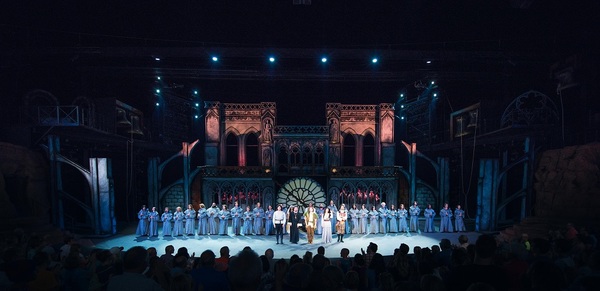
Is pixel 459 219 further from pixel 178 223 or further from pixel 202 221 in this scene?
pixel 178 223

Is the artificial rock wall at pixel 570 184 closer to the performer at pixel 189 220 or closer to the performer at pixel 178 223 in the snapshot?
the performer at pixel 189 220

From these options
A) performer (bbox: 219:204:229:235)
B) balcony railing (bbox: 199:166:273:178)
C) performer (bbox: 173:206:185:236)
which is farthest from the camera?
balcony railing (bbox: 199:166:273:178)

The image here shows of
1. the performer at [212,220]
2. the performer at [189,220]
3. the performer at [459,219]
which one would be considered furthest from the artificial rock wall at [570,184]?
the performer at [189,220]

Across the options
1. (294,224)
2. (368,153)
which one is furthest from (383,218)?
(368,153)

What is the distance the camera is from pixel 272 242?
12711 millimetres

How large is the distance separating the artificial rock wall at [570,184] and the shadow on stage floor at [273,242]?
3.16 meters

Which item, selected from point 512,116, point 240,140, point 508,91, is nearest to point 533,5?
point 512,116

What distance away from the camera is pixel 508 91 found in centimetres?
1456

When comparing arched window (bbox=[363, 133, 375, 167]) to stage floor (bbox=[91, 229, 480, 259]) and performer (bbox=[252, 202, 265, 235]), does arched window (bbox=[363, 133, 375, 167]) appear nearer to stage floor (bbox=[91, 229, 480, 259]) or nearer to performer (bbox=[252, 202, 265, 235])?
stage floor (bbox=[91, 229, 480, 259])

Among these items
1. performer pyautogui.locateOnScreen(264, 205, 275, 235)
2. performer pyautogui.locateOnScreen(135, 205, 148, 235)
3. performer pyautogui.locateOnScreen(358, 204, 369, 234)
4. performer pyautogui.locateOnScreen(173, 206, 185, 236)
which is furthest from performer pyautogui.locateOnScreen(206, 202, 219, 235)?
performer pyautogui.locateOnScreen(358, 204, 369, 234)

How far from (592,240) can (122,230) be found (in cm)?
1747

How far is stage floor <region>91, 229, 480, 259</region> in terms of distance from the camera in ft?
37.5

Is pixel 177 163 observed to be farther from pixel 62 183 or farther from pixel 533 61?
pixel 533 61

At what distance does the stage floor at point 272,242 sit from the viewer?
37.5 feet
